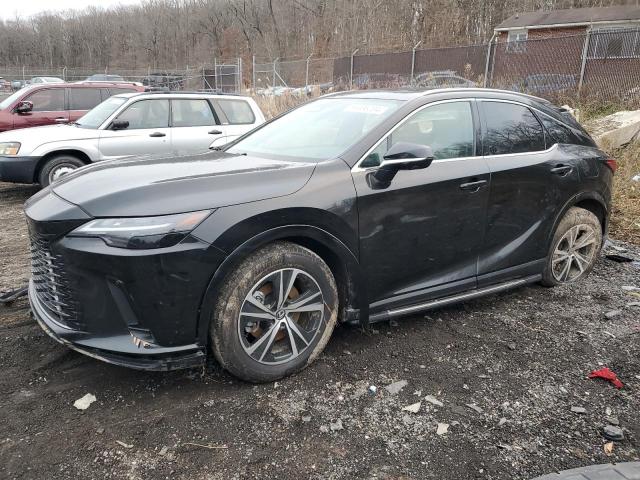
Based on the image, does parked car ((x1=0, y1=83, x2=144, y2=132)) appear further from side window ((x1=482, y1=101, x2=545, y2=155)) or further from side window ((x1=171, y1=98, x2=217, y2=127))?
side window ((x1=482, y1=101, x2=545, y2=155))

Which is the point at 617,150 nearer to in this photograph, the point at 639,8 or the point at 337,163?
the point at 337,163

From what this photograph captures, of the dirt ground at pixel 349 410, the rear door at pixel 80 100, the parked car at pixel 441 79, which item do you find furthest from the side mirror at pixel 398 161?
the parked car at pixel 441 79

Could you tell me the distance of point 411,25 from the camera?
37.0 meters

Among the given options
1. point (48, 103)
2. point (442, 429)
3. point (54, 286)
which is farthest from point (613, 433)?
point (48, 103)

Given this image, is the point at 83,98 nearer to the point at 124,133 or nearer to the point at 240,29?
the point at 124,133

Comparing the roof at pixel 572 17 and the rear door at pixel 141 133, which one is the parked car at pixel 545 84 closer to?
the rear door at pixel 141 133

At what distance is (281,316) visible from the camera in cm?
291

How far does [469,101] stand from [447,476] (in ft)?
8.72

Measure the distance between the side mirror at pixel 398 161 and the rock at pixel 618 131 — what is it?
7.27m

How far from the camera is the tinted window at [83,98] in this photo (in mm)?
10234

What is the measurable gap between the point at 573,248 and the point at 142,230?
12.4 ft

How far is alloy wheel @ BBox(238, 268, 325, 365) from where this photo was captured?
111 inches

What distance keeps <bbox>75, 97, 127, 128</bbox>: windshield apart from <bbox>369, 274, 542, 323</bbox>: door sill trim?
258 inches

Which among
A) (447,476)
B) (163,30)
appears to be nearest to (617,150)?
(447,476)
